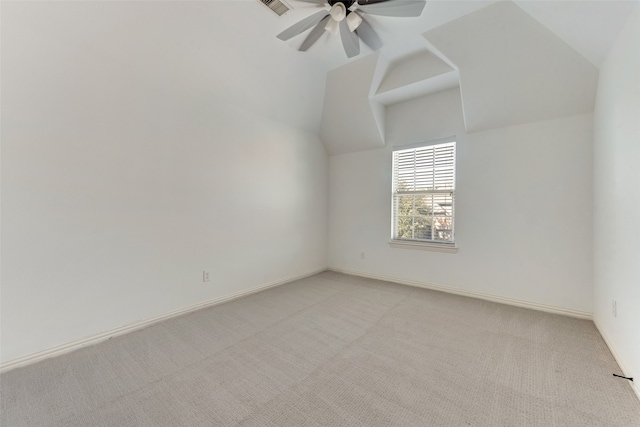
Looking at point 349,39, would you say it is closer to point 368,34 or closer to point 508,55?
point 368,34

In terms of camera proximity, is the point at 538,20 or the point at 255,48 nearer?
the point at 538,20

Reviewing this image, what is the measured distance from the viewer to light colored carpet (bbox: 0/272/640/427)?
136cm

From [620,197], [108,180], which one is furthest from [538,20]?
[108,180]

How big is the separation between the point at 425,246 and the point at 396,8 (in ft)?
8.99

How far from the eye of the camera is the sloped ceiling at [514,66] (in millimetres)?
2221

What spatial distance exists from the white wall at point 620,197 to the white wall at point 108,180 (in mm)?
3357

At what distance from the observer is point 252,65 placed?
108 inches

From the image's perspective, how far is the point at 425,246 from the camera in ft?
11.5

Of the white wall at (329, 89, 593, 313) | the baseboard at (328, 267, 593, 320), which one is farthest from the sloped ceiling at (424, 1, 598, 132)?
the baseboard at (328, 267, 593, 320)

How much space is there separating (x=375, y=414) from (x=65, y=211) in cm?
265

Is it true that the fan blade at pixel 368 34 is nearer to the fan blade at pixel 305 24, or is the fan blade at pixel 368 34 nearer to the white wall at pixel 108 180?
the fan blade at pixel 305 24

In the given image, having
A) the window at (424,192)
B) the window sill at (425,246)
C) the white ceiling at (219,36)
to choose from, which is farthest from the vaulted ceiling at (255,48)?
the window sill at (425,246)

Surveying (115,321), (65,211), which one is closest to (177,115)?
(65,211)

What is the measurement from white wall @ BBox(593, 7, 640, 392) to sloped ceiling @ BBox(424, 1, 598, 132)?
225 mm
